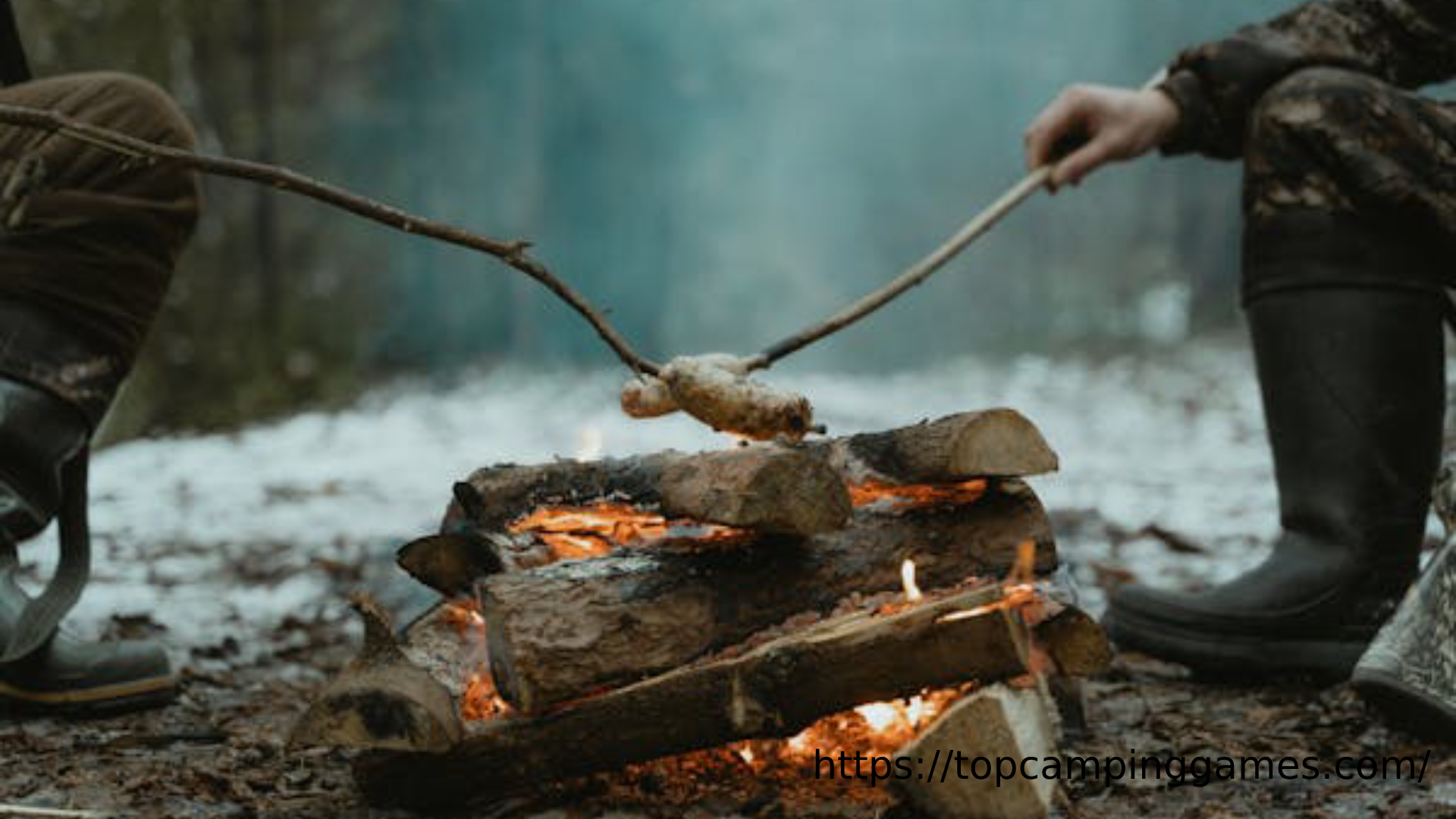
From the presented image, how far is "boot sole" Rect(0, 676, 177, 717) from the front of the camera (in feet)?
6.97

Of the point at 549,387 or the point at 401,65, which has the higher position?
the point at 401,65

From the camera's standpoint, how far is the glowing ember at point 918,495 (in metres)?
1.73

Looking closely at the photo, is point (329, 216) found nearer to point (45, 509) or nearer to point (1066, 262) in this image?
point (1066, 262)

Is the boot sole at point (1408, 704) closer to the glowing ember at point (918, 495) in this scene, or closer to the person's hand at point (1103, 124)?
the glowing ember at point (918, 495)

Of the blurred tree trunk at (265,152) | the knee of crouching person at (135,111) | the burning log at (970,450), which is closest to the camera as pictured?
the burning log at (970,450)

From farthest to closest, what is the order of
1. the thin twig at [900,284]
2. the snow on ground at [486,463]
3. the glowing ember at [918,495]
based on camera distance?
1. the snow on ground at [486,463]
2. the thin twig at [900,284]
3. the glowing ember at [918,495]

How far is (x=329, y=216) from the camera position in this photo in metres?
12.7

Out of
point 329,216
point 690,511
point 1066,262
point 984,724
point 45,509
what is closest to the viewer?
point 984,724

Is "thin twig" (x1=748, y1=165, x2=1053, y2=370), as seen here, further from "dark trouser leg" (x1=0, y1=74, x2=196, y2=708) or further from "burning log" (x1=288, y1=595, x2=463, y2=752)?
"dark trouser leg" (x1=0, y1=74, x2=196, y2=708)

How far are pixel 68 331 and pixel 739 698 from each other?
1.44 meters

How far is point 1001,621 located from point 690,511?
0.42m

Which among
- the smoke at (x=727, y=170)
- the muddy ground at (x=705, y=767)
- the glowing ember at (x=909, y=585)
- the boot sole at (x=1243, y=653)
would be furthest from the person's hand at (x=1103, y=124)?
the smoke at (x=727, y=170)

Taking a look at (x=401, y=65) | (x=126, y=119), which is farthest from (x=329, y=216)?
(x=126, y=119)

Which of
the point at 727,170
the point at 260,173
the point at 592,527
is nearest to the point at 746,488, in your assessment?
the point at 592,527
